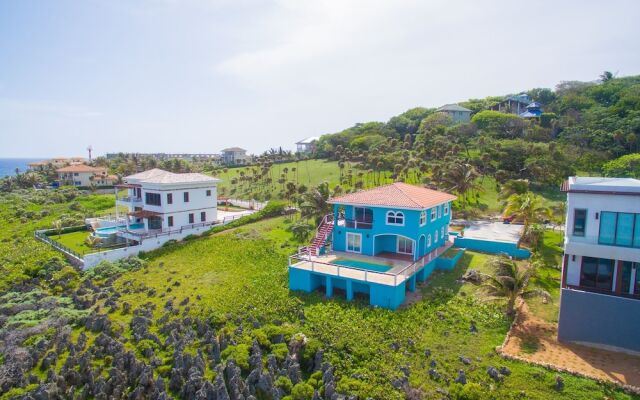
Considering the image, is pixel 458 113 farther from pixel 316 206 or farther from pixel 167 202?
→ pixel 167 202

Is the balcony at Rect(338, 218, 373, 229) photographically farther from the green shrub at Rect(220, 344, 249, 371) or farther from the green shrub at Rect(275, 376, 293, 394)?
the green shrub at Rect(275, 376, 293, 394)

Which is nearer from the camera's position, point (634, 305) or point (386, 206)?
point (634, 305)

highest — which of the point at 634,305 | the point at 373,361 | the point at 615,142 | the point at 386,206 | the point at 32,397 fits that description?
the point at 615,142

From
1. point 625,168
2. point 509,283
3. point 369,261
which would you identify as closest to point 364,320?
point 369,261

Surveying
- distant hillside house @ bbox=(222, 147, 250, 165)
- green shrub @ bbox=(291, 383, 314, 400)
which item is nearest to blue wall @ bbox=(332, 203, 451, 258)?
green shrub @ bbox=(291, 383, 314, 400)

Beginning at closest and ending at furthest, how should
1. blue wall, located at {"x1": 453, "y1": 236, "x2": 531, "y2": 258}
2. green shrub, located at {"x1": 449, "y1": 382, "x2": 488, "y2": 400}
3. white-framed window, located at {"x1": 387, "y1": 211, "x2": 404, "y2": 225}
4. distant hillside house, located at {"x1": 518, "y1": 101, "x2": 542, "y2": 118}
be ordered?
1. green shrub, located at {"x1": 449, "y1": 382, "x2": 488, "y2": 400}
2. white-framed window, located at {"x1": 387, "y1": 211, "x2": 404, "y2": 225}
3. blue wall, located at {"x1": 453, "y1": 236, "x2": 531, "y2": 258}
4. distant hillside house, located at {"x1": 518, "y1": 101, "x2": 542, "y2": 118}

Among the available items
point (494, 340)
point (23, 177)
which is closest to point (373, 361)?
point (494, 340)

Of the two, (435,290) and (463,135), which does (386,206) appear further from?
(463,135)

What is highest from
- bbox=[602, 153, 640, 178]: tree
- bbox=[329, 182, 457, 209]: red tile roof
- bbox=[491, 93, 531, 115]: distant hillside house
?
bbox=[491, 93, 531, 115]: distant hillside house
